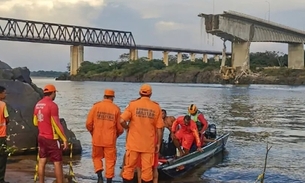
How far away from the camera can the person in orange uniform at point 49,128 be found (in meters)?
8.76

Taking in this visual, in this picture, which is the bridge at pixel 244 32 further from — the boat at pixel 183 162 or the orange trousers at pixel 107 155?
the orange trousers at pixel 107 155

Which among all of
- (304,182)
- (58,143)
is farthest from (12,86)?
(304,182)

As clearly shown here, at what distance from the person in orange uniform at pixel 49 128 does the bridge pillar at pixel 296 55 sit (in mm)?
109016

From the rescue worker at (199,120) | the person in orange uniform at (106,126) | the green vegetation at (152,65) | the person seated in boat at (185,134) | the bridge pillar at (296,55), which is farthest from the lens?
the green vegetation at (152,65)

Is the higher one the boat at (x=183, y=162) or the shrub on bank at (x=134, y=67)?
the shrub on bank at (x=134, y=67)

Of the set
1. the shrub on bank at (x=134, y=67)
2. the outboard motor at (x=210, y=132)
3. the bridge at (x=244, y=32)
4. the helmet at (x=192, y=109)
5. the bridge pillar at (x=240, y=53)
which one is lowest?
the outboard motor at (x=210, y=132)

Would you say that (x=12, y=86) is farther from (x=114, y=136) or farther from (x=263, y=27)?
(x=263, y=27)

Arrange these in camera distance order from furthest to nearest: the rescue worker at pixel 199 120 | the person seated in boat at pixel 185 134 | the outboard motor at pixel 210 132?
the outboard motor at pixel 210 132
the rescue worker at pixel 199 120
the person seated in boat at pixel 185 134

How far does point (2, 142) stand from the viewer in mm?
9156

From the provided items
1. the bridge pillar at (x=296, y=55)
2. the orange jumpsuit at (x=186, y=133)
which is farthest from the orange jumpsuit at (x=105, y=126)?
the bridge pillar at (x=296, y=55)

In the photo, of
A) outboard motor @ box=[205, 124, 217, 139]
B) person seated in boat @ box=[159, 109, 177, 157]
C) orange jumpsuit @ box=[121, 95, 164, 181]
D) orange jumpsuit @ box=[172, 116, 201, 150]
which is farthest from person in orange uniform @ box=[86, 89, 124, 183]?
outboard motor @ box=[205, 124, 217, 139]

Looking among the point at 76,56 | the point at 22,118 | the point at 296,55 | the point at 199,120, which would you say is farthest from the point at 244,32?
the point at 22,118

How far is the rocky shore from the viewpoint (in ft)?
359

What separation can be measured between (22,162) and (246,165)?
6.77 m
